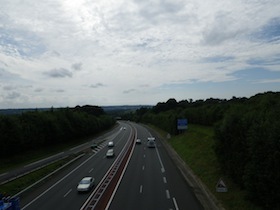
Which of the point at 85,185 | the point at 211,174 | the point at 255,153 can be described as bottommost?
the point at 85,185

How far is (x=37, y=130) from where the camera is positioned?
57.6 meters

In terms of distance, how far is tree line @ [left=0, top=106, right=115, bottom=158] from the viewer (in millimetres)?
48031

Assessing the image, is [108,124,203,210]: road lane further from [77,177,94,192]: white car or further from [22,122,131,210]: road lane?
[22,122,131,210]: road lane

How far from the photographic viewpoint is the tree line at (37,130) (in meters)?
48.0

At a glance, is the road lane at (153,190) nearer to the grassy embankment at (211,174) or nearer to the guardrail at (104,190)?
the guardrail at (104,190)

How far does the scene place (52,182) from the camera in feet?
109

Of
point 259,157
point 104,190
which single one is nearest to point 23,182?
point 104,190

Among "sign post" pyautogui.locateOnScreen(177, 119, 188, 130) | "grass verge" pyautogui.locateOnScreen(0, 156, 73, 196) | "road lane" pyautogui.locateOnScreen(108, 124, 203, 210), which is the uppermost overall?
"sign post" pyautogui.locateOnScreen(177, 119, 188, 130)

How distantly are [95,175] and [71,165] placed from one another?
956 centimetres

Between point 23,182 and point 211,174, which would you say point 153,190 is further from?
point 23,182

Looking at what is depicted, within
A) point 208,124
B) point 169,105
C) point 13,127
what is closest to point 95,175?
point 13,127

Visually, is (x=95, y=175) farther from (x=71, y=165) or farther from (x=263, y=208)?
(x=263, y=208)

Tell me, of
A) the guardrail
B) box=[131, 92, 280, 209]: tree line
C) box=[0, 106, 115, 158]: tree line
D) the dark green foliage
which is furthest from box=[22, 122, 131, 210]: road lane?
the dark green foliage

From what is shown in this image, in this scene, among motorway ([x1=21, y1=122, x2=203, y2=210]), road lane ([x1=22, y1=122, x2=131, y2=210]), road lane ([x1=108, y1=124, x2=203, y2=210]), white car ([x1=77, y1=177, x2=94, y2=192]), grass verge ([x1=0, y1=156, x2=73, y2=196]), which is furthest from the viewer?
grass verge ([x1=0, y1=156, x2=73, y2=196])
